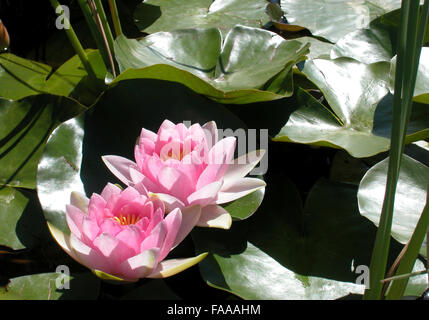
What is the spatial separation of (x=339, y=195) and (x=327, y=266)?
0.18 metres

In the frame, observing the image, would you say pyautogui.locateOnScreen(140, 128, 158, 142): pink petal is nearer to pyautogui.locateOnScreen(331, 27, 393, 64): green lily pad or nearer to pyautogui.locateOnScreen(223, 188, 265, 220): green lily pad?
pyautogui.locateOnScreen(223, 188, 265, 220): green lily pad

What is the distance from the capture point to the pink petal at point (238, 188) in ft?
2.69

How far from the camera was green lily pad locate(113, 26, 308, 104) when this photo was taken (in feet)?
3.23

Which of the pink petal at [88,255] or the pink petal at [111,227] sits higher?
the pink petal at [111,227]

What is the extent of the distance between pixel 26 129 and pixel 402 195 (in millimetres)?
795

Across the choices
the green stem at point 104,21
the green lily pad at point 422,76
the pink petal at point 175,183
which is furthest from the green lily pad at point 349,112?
the green stem at point 104,21

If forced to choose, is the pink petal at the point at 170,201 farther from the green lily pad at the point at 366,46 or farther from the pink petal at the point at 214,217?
the green lily pad at the point at 366,46

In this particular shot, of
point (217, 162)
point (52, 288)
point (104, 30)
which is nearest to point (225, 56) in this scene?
point (104, 30)

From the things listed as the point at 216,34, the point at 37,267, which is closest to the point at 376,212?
the point at 216,34

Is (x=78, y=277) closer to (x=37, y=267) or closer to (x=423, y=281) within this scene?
(x=37, y=267)

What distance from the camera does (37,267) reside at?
0.96 m

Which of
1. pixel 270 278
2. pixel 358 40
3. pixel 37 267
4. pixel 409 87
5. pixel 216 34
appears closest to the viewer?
pixel 409 87

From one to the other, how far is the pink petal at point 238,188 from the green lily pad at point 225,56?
20 cm

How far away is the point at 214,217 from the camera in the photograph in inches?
31.6
